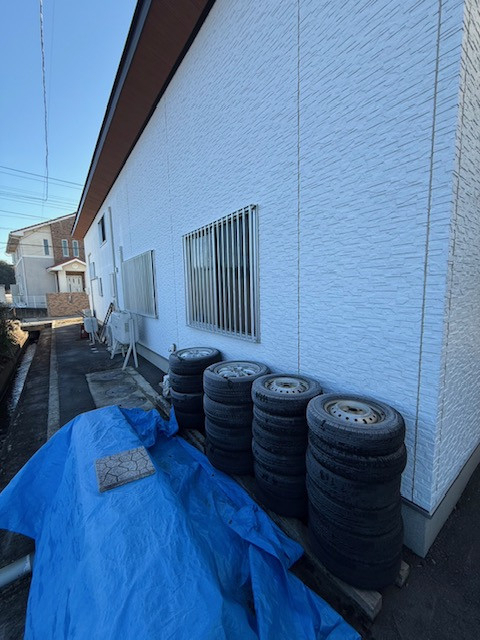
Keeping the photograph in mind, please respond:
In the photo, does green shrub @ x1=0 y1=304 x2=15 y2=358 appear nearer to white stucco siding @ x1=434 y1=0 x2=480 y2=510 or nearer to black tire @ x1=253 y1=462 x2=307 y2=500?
black tire @ x1=253 y1=462 x2=307 y2=500

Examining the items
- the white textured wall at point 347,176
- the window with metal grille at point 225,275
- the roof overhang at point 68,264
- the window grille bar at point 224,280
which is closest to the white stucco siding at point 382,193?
the white textured wall at point 347,176

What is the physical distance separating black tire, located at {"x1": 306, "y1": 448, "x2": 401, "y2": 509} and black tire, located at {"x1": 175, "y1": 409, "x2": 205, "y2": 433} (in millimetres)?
2077

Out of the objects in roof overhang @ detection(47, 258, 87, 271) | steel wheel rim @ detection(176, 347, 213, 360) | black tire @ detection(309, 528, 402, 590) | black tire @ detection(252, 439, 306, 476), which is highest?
roof overhang @ detection(47, 258, 87, 271)

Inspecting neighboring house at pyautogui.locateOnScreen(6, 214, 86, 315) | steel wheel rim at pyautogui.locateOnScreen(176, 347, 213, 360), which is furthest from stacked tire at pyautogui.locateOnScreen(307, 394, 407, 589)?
neighboring house at pyautogui.locateOnScreen(6, 214, 86, 315)

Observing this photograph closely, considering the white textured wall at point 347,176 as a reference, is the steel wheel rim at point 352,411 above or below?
below

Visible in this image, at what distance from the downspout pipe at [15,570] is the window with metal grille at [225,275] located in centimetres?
266

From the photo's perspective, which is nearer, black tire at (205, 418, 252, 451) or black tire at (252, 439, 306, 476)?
black tire at (252, 439, 306, 476)

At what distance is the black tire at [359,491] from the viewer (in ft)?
5.23

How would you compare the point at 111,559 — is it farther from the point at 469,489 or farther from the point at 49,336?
the point at 49,336

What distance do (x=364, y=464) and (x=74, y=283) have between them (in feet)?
97.8

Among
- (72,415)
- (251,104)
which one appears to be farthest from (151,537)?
(251,104)

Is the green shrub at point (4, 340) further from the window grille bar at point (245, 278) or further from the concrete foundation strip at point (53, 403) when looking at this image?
the window grille bar at point (245, 278)

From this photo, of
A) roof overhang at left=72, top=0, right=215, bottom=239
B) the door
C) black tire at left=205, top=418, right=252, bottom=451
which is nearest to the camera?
black tire at left=205, top=418, right=252, bottom=451

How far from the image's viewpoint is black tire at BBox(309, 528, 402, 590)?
1634mm
